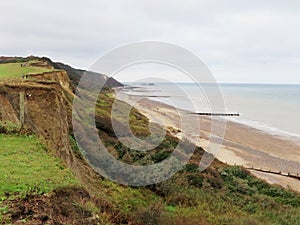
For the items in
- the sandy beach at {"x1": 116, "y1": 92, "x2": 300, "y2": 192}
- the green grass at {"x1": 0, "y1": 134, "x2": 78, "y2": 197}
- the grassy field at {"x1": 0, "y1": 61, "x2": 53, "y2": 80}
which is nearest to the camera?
the green grass at {"x1": 0, "y1": 134, "x2": 78, "y2": 197}

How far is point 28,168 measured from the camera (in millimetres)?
7891

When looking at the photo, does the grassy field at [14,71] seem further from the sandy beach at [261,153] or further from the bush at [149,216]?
the sandy beach at [261,153]

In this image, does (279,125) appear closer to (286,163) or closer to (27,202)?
(286,163)

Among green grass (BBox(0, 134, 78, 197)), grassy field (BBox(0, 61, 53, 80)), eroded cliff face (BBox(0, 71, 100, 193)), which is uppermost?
grassy field (BBox(0, 61, 53, 80))

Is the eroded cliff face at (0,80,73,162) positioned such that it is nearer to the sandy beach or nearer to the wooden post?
the wooden post

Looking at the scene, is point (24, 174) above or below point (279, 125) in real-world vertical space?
above

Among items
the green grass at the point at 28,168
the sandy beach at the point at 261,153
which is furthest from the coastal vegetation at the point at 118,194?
the sandy beach at the point at 261,153

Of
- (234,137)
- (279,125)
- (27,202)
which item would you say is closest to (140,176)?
(27,202)

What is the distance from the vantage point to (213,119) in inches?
2350

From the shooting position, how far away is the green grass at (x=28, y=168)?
6980 millimetres

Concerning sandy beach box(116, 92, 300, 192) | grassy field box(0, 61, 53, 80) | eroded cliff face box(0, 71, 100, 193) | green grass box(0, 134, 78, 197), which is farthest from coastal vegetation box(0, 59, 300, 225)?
sandy beach box(116, 92, 300, 192)

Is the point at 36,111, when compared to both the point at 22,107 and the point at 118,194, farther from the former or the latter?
the point at 118,194

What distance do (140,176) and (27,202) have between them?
9.72m

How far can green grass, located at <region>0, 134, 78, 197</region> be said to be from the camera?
6.98m
